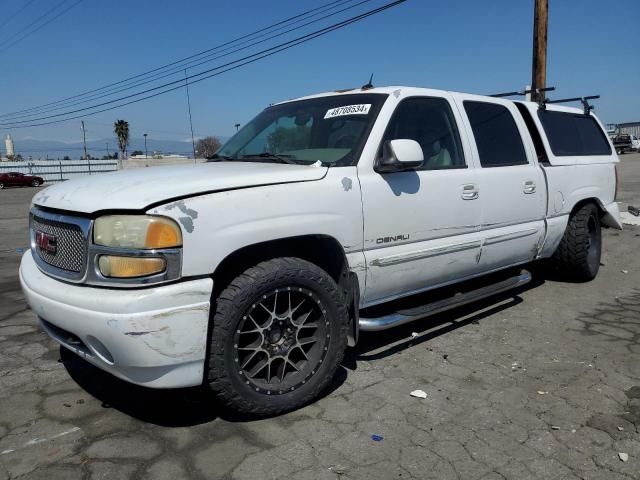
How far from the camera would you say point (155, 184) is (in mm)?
2748

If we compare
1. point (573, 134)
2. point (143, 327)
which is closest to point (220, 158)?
point (143, 327)

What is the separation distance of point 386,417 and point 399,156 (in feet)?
5.08

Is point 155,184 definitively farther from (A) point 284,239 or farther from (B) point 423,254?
Result: (B) point 423,254

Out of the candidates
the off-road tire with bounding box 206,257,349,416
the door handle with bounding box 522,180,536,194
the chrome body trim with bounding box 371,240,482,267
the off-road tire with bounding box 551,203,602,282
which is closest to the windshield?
the chrome body trim with bounding box 371,240,482,267

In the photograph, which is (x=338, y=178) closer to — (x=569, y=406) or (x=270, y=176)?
(x=270, y=176)

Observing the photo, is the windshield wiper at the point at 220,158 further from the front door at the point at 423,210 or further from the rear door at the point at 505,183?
the rear door at the point at 505,183

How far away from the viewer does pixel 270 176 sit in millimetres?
2953

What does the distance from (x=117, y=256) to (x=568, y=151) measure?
4547 millimetres

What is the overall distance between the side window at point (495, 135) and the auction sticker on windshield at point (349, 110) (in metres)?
1.01

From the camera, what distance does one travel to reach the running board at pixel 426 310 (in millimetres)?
3408

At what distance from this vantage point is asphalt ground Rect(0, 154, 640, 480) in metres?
2.55

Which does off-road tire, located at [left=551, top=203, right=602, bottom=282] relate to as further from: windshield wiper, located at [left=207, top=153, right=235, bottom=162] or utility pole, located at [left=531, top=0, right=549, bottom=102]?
utility pole, located at [left=531, top=0, right=549, bottom=102]

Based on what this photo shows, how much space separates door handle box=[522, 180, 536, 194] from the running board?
0.76m

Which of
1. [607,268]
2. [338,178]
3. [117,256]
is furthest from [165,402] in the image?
[607,268]
